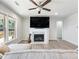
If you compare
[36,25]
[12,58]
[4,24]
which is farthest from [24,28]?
[12,58]

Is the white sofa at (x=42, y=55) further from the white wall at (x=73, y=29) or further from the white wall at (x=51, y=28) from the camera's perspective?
the white wall at (x=51, y=28)

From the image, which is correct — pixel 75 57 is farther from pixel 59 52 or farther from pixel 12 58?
pixel 12 58

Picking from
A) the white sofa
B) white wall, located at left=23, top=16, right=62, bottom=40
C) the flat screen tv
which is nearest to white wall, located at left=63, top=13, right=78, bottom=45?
white wall, located at left=23, top=16, right=62, bottom=40

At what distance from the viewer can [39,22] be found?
408 inches

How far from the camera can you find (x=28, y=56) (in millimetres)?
2008

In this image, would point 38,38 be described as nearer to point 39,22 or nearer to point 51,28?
point 39,22

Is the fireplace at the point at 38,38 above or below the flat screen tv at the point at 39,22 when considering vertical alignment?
below

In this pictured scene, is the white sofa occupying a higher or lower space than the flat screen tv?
lower

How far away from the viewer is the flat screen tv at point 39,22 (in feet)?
33.9

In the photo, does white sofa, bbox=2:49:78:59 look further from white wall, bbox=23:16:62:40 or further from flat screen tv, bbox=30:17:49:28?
white wall, bbox=23:16:62:40

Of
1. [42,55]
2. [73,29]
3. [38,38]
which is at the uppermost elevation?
[73,29]

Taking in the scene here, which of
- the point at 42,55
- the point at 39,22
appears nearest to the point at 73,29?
the point at 39,22

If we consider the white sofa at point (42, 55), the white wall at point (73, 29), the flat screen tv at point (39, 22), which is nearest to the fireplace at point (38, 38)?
the flat screen tv at point (39, 22)

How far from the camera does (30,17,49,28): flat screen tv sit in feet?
33.9
